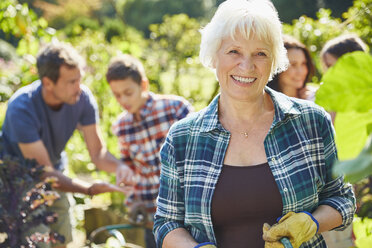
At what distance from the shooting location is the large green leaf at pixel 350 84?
1.48 ft

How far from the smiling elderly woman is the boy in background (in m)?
1.34

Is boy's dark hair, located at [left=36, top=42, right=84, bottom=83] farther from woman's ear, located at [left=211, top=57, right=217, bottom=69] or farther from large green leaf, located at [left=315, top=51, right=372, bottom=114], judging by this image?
large green leaf, located at [left=315, top=51, right=372, bottom=114]

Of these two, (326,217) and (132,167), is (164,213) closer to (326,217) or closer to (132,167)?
(326,217)

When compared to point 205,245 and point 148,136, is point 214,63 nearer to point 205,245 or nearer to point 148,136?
point 205,245

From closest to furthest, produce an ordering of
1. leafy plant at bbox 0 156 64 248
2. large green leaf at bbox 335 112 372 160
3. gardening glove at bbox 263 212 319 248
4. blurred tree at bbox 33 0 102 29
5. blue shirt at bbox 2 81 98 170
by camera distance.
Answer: large green leaf at bbox 335 112 372 160 < gardening glove at bbox 263 212 319 248 < leafy plant at bbox 0 156 64 248 < blue shirt at bbox 2 81 98 170 < blurred tree at bbox 33 0 102 29

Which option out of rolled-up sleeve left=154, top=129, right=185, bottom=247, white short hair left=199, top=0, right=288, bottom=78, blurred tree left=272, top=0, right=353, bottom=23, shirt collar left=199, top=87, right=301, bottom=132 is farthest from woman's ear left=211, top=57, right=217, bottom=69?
blurred tree left=272, top=0, right=353, bottom=23

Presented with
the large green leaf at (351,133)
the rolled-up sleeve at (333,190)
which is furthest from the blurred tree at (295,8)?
the large green leaf at (351,133)

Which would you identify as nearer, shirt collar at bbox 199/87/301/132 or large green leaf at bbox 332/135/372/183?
large green leaf at bbox 332/135/372/183

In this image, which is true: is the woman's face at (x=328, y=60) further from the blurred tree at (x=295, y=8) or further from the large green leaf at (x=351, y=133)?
the blurred tree at (x=295, y=8)

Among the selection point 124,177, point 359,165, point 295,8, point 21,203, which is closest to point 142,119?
point 124,177

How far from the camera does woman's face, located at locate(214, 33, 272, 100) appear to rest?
159 cm

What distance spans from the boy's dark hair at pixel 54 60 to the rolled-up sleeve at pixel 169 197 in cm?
136

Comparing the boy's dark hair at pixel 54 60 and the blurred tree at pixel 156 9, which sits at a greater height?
the blurred tree at pixel 156 9

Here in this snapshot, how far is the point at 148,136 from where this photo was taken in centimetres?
305
